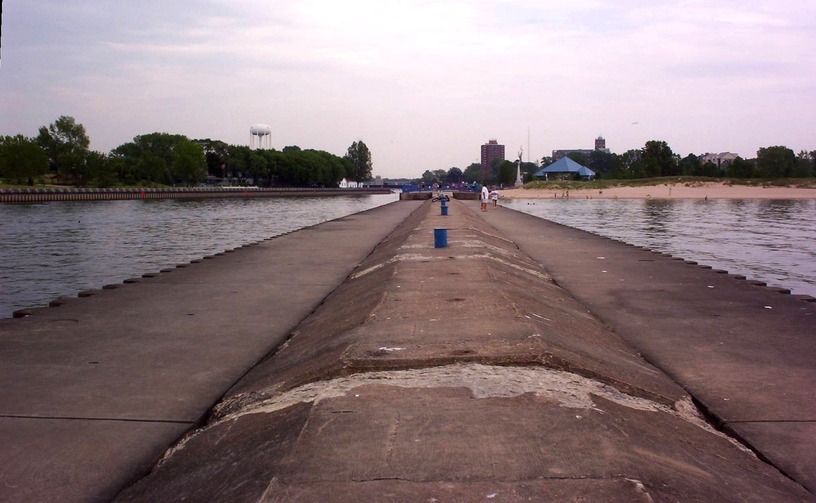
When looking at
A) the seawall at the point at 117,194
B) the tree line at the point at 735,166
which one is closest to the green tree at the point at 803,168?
the tree line at the point at 735,166

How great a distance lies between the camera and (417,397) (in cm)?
478

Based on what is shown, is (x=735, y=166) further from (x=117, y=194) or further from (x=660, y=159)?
(x=117, y=194)

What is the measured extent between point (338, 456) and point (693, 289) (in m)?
9.34

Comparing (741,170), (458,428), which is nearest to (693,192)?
(741,170)

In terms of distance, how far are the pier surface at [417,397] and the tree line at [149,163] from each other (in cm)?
11121

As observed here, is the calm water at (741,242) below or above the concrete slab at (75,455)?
below

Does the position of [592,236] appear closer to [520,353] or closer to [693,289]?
[693,289]

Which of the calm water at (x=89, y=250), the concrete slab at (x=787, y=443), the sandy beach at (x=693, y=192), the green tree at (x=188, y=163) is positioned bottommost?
the sandy beach at (x=693, y=192)

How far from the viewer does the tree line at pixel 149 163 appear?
4370 inches

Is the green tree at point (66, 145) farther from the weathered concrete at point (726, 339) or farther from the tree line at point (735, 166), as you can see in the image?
the weathered concrete at point (726, 339)

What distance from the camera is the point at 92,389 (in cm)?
614

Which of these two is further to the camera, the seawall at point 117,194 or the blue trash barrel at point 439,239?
the seawall at point 117,194

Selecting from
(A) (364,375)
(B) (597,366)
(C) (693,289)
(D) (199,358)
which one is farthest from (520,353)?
(C) (693,289)

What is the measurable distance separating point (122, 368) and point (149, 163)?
135 metres
